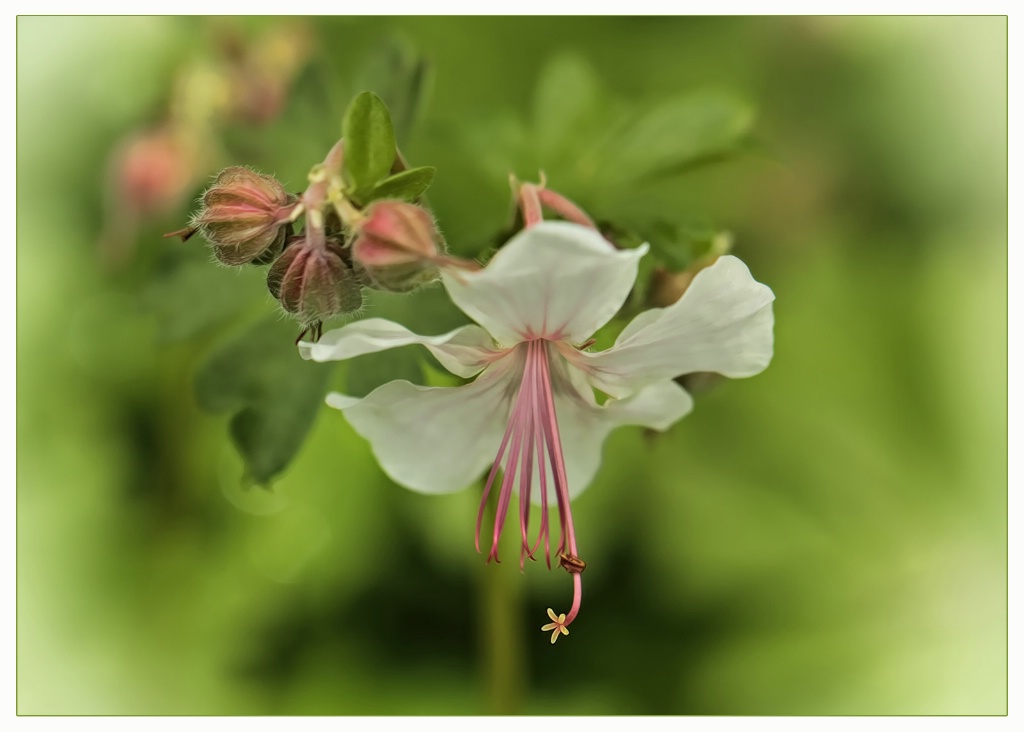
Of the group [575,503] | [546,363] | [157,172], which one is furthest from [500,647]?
[157,172]

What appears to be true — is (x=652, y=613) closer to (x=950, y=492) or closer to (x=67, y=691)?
(x=950, y=492)

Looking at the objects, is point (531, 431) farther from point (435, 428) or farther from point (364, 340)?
point (364, 340)

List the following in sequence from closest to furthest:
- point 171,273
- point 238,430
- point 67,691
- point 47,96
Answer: point 238,430 → point 171,273 → point 67,691 → point 47,96

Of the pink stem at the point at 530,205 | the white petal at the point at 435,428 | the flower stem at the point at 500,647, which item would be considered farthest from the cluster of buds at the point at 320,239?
the flower stem at the point at 500,647

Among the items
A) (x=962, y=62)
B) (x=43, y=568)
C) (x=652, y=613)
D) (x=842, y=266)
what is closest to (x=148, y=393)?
(x=43, y=568)

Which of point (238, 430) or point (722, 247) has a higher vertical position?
point (722, 247)

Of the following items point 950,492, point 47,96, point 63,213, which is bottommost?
point 950,492
